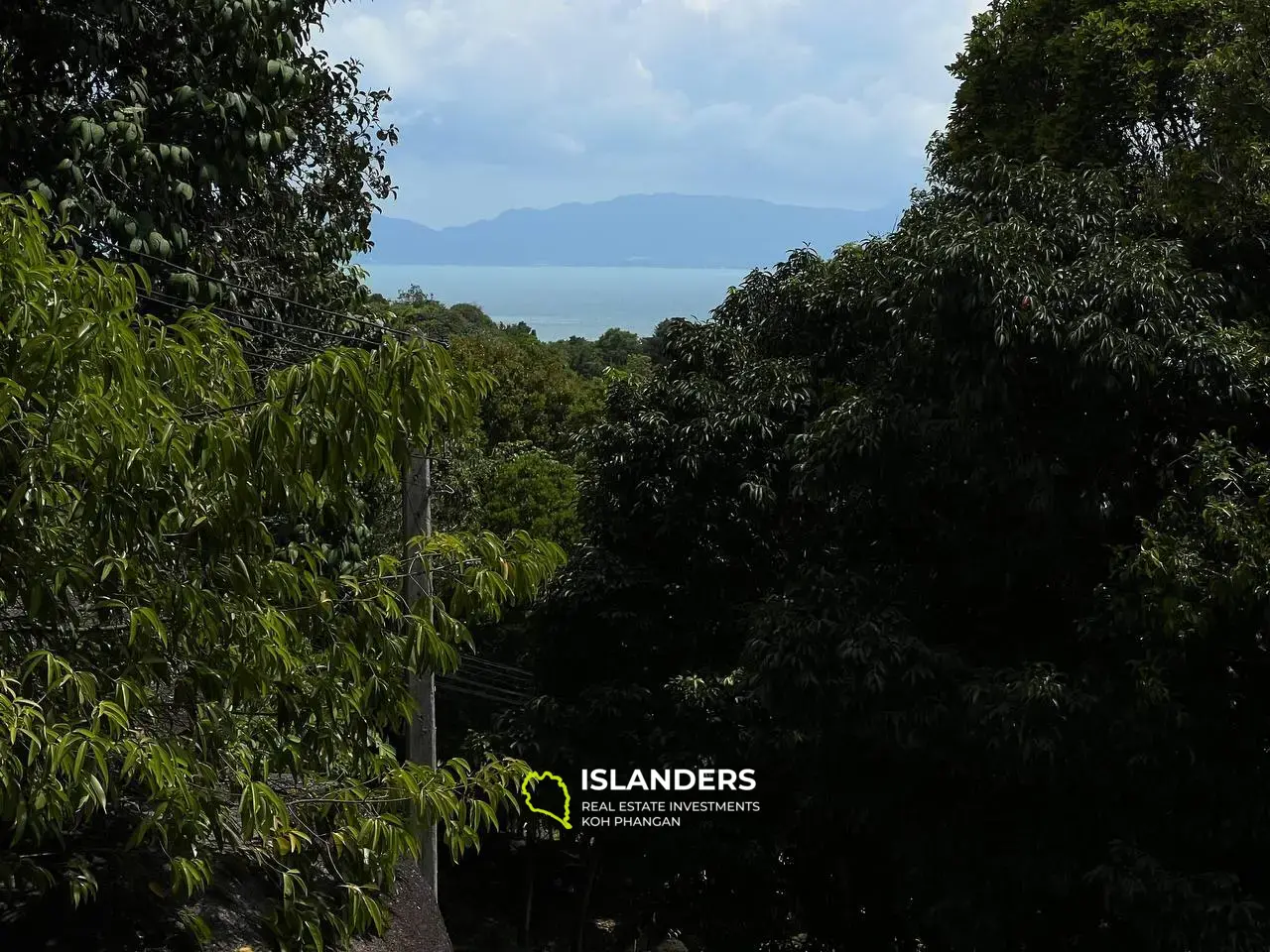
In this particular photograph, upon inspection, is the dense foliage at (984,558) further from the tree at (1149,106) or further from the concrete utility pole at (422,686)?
the concrete utility pole at (422,686)

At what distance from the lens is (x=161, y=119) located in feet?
28.2

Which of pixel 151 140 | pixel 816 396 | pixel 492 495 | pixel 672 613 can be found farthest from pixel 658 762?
pixel 492 495

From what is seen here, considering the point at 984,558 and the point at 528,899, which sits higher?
the point at 984,558

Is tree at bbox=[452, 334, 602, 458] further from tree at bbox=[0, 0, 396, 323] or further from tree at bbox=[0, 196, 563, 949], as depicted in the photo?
tree at bbox=[0, 196, 563, 949]

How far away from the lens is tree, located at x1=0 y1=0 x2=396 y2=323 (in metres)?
7.93

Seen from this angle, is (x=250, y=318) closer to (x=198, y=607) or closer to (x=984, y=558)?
(x=198, y=607)

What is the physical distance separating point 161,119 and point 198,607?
199 inches

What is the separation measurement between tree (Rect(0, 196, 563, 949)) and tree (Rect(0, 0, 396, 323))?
3103 millimetres

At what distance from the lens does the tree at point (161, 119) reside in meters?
7.93

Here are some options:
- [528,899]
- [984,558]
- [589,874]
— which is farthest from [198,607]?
[528,899]

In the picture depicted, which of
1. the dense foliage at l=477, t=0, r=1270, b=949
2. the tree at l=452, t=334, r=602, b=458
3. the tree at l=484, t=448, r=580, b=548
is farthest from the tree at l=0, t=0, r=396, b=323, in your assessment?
the tree at l=452, t=334, r=602, b=458

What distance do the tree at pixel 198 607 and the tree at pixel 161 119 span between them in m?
3.10

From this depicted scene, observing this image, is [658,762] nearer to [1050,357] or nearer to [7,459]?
[1050,357]

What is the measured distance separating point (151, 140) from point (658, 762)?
21.3ft
